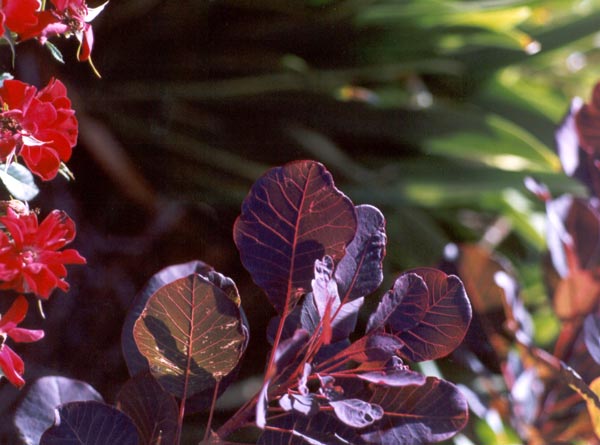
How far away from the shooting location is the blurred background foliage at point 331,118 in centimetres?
74

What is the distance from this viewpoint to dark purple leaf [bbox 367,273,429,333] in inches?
11.9

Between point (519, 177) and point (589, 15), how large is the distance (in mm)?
260

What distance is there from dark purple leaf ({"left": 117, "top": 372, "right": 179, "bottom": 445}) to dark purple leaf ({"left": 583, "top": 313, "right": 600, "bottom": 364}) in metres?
0.28

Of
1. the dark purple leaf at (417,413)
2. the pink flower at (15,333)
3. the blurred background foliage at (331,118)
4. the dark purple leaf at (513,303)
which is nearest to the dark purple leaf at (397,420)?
the dark purple leaf at (417,413)

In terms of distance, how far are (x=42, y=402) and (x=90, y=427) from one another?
0.21 ft

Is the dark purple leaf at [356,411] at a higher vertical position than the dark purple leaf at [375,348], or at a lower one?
lower

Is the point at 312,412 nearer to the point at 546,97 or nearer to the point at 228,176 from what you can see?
the point at 228,176

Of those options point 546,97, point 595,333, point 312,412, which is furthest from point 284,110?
point 312,412

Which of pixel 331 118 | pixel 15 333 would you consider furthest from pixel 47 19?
pixel 331 118

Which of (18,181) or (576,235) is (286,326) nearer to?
(18,181)

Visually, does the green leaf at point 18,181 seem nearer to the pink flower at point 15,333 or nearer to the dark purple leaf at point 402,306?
the pink flower at point 15,333

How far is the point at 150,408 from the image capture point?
32 centimetres

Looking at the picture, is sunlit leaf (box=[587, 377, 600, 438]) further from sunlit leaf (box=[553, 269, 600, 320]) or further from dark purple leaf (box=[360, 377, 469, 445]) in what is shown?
sunlit leaf (box=[553, 269, 600, 320])

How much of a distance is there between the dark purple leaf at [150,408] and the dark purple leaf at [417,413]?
0.09 meters
